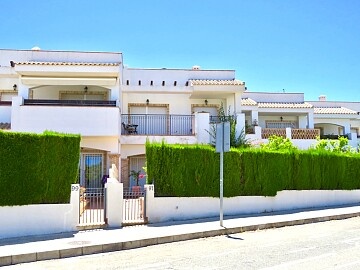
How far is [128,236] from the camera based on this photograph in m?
10.1

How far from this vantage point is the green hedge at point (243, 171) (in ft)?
43.4

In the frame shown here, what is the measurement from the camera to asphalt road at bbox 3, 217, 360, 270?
7.41 meters

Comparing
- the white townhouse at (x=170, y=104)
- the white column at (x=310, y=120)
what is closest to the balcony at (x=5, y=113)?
the white townhouse at (x=170, y=104)

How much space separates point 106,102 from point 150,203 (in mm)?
7853

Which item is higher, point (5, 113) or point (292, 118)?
point (292, 118)

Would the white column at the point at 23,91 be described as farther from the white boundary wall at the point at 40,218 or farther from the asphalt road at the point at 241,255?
the asphalt road at the point at 241,255

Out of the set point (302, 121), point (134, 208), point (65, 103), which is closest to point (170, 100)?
point (65, 103)

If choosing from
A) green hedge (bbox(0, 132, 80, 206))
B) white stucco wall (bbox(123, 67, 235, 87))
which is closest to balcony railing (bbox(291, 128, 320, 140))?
white stucco wall (bbox(123, 67, 235, 87))

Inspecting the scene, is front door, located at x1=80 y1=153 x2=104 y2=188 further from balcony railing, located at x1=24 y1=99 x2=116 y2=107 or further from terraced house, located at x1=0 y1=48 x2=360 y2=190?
balcony railing, located at x1=24 y1=99 x2=116 y2=107

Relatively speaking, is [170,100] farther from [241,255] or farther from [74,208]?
[241,255]

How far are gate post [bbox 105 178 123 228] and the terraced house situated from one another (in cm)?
657

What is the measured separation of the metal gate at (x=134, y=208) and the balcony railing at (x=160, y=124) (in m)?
9.01

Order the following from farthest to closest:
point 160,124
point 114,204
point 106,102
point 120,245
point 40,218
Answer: point 160,124 → point 106,102 → point 114,204 → point 40,218 → point 120,245

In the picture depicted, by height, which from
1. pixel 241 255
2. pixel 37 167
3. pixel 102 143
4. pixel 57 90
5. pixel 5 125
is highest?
pixel 57 90
